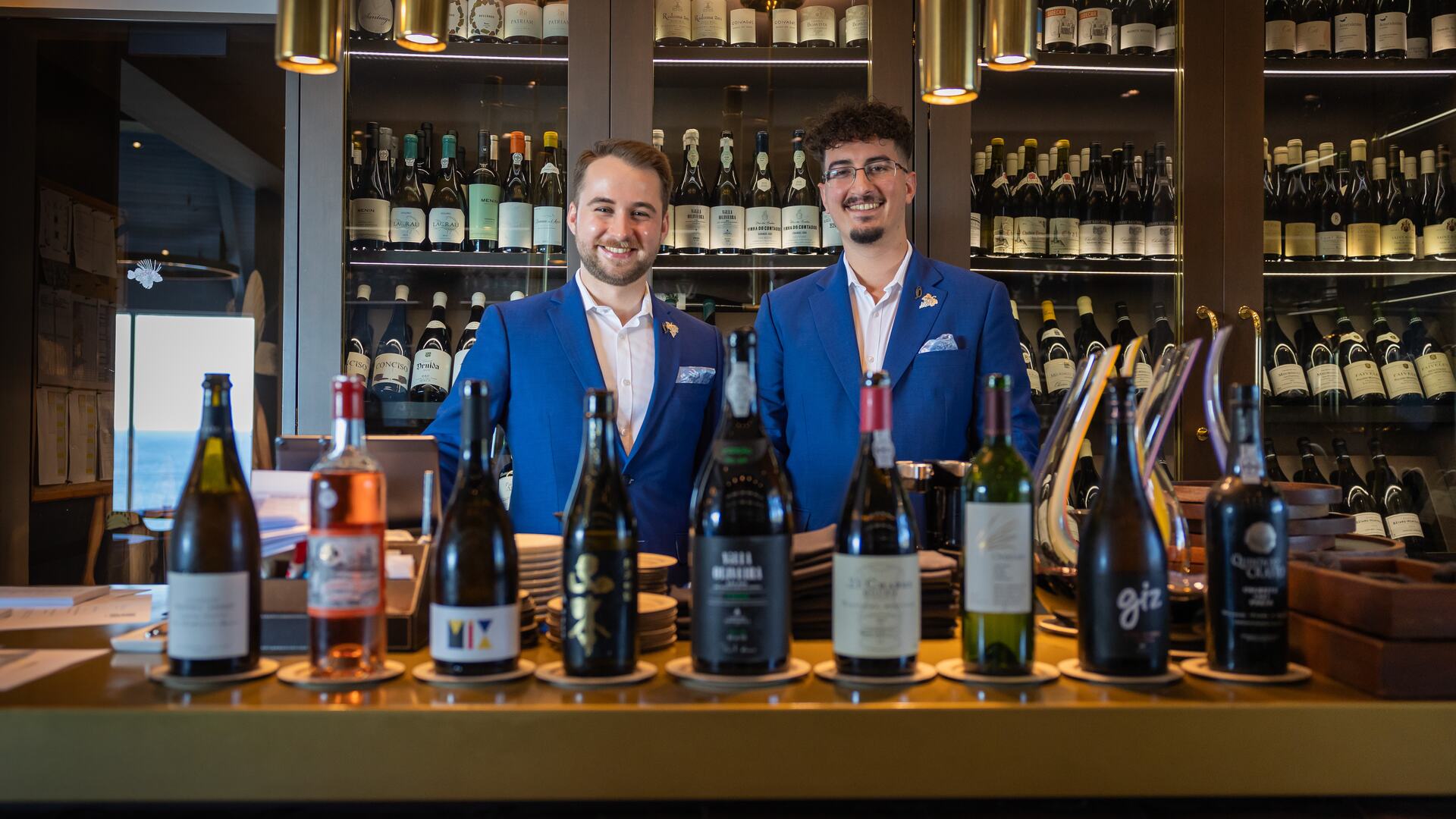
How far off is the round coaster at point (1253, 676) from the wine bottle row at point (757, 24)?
2.16 meters

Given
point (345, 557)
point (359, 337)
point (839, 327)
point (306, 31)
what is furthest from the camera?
point (359, 337)

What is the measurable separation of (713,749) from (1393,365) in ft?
9.38

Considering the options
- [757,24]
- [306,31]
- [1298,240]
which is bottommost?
[306,31]

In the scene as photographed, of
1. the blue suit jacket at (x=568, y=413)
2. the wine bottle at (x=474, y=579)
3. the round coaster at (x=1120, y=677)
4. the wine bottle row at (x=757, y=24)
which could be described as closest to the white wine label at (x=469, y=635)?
the wine bottle at (x=474, y=579)

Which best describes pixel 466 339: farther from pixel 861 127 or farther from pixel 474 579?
pixel 474 579

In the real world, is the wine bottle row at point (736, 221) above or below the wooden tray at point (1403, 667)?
above

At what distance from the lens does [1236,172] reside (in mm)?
2811

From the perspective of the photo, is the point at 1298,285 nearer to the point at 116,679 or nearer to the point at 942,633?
the point at 942,633

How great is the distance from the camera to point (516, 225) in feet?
9.44

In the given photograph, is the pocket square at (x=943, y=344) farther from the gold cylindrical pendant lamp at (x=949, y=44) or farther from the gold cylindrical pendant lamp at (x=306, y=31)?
the gold cylindrical pendant lamp at (x=306, y=31)

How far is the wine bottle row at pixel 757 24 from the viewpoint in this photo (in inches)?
111

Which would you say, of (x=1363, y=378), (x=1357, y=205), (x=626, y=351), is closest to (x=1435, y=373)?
(x=1363, y=378)

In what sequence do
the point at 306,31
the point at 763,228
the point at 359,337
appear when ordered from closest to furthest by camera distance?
1. the point at 306,31
2. the point at 359,337
3. the point at 763,228

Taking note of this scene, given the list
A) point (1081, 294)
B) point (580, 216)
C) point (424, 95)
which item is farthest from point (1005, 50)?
point (424, 95)
